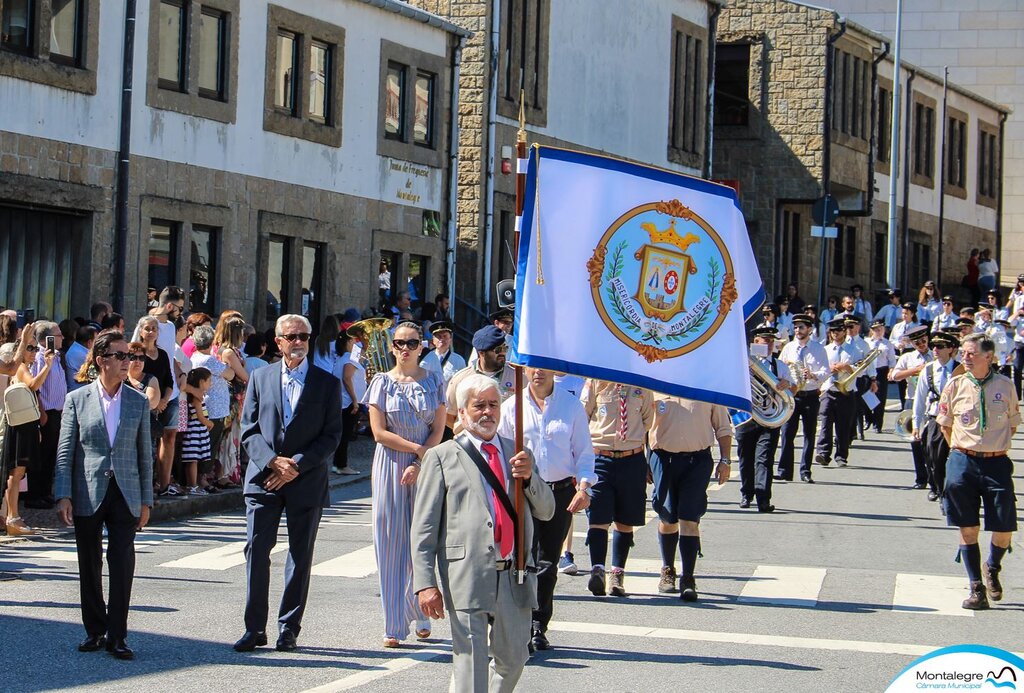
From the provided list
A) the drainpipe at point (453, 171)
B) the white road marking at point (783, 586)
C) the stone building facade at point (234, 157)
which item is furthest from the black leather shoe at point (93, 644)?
the drainpipe at point (453, 171)

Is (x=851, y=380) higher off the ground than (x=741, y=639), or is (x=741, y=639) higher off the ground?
(x=851, y=380)

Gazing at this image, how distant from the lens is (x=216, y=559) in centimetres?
1353

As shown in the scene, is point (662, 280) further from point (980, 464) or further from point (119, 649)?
point (980, 464)

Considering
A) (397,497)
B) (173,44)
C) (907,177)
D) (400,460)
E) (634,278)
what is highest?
(907,177)

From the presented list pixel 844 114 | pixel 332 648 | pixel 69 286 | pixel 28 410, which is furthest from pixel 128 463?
pixel 844 114

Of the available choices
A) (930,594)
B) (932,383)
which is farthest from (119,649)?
(932,383)

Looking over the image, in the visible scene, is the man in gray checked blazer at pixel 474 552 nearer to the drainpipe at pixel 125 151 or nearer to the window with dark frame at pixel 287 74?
the drainpipe at pixel 125 151

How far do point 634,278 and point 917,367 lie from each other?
13.9 m

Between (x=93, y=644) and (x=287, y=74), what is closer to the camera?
(x=93, y=644)

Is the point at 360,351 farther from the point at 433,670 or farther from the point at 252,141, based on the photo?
the point at 433,670

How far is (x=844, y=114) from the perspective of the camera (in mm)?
46125

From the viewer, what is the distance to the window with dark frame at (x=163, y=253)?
23.3 m

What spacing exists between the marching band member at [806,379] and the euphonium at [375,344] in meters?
4.72

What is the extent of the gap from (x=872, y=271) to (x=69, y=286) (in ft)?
105
